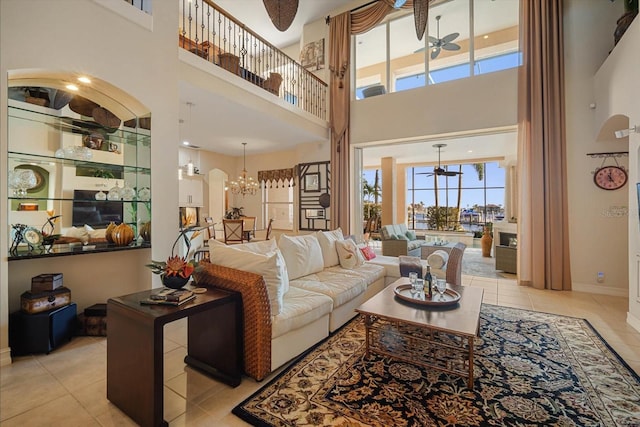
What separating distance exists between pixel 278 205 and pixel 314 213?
5.98ft

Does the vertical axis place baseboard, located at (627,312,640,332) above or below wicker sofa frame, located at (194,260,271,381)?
below

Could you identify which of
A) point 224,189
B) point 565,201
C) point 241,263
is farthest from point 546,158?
point 224,189

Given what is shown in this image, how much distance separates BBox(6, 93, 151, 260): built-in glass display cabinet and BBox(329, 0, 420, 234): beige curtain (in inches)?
155

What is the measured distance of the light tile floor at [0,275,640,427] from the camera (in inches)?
68.3

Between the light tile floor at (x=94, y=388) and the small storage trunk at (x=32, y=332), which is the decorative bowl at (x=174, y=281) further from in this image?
the small storage trunk at (x=32, y=332)

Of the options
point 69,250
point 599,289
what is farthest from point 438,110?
point 69,250

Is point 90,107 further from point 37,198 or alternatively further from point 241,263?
point 241,263

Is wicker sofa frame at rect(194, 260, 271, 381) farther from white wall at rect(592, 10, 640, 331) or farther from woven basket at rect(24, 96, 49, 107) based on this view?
white wall at rect(592, 10, 640, 331)

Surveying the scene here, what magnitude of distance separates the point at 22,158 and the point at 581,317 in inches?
242

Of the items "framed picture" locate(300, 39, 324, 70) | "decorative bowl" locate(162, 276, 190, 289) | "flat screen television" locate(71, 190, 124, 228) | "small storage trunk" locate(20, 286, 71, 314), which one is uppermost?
"framed picture" locate(300, 39, 324, 70)

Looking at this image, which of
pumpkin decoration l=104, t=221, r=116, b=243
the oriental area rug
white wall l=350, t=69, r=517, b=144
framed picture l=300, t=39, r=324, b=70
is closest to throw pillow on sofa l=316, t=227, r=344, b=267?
the oriental area rug

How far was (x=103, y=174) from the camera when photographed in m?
3.30

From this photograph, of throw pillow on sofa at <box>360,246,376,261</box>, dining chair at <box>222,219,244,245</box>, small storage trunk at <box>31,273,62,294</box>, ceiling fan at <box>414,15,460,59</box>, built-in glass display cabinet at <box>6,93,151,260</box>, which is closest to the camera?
small storage trunk at <box>31,273,62,294</box>

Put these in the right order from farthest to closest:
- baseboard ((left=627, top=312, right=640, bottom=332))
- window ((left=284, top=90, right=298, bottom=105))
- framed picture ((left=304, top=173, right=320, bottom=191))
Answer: framed picture ((left=304, top=173, right=320, bottom=191)), window ((left=284, top=90, right=298, bottom=105)), baseboard ((left=627, top=312, right=640, bottom=332))
